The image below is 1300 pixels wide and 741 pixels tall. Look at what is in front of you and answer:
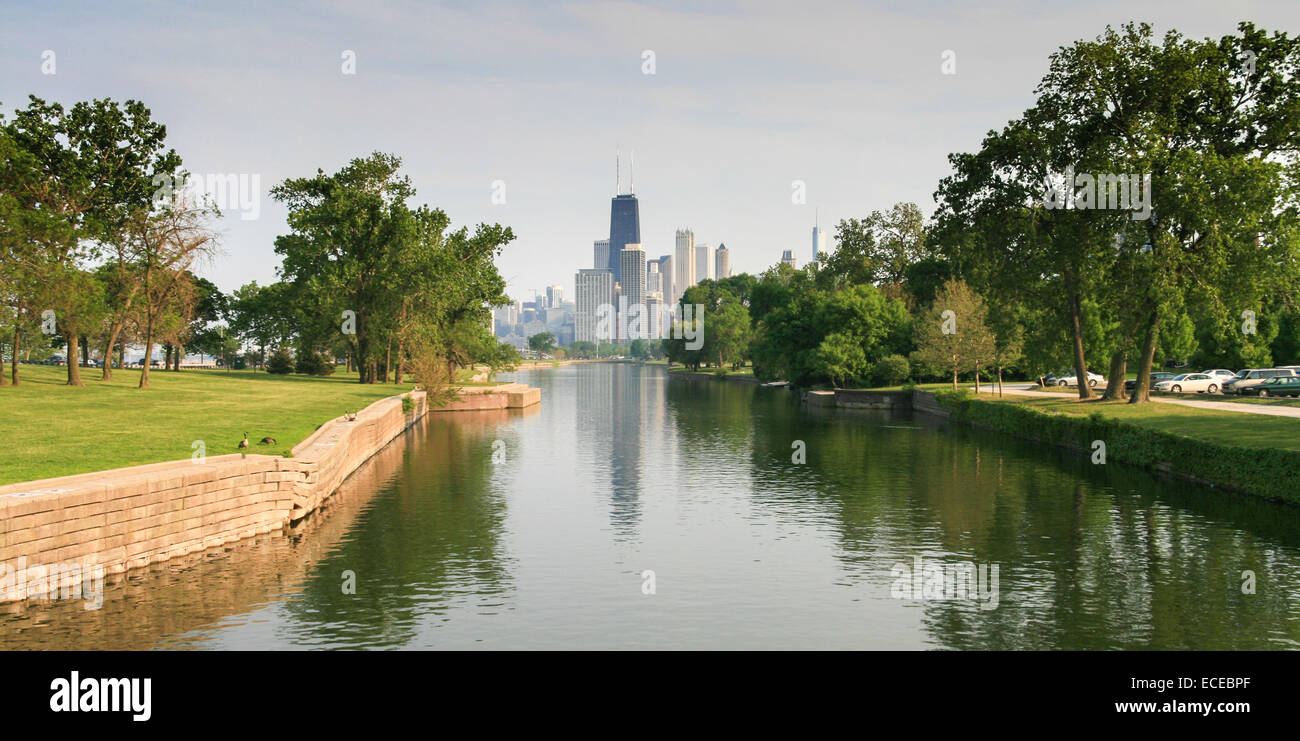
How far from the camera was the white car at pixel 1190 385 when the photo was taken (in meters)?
67.9

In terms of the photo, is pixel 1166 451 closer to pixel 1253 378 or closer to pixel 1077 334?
pixel 1077 334

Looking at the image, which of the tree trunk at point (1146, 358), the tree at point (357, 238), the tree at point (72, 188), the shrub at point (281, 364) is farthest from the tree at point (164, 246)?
the tree trunk at point (1146, 358)

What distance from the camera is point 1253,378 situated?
64.6 m

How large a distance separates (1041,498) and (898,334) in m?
60.5

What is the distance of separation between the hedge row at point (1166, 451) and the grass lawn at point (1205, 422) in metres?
1.04

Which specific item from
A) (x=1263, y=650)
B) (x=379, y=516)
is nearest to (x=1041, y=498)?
(x=1263, y=650)

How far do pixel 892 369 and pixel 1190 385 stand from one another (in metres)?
28.0

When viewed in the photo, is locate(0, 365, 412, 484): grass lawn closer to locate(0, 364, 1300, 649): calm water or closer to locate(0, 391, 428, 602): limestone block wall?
locate(0, 391, 428, 602): limestone block wall

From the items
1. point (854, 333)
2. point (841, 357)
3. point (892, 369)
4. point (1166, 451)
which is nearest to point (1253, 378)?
point (892, 369)

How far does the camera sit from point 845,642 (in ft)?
58.3

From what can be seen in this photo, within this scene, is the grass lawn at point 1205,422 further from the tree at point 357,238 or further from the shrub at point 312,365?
the shrub at point 312,365
